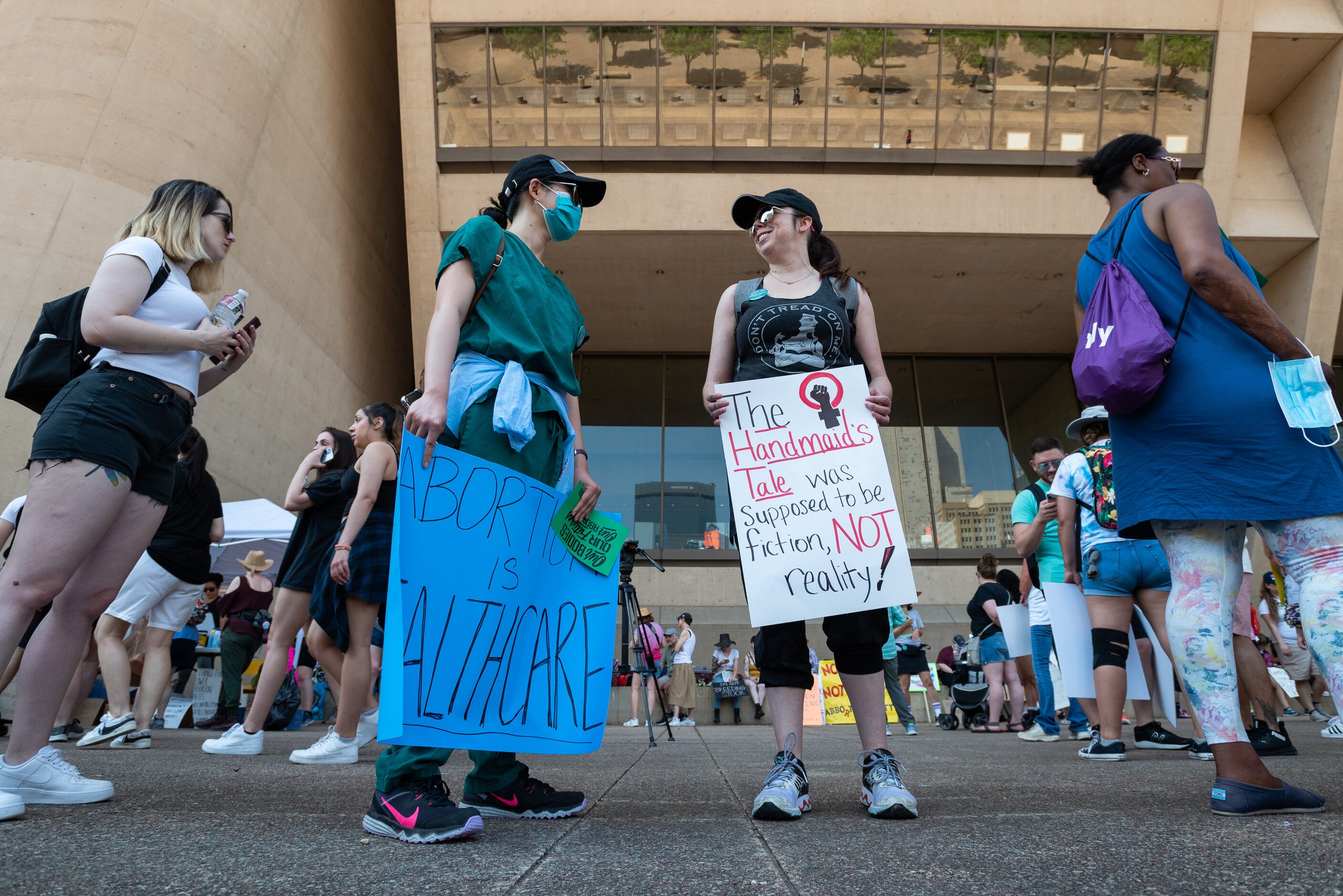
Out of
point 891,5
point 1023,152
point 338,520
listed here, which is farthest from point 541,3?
point 338,520

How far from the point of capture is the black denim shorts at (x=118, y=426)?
226 centimetres

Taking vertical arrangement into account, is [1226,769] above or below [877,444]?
below

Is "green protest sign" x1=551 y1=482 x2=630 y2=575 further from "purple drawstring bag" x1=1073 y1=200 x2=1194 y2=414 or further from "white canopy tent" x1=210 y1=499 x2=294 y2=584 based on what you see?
"white canopy tent" x1=210 y1=499 x2=294 y2=584

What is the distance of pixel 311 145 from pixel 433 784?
52.6 ft

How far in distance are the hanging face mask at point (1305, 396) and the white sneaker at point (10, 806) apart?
10.4 feet

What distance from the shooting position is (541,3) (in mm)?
15586

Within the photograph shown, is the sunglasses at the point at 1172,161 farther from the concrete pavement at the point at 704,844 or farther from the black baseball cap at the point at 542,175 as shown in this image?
the concrete pavement at the point at 704,844

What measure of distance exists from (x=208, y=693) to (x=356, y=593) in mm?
6343

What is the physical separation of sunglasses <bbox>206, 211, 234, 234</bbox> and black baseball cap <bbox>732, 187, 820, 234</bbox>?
166 centimetres

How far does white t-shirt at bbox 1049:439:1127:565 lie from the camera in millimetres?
4555

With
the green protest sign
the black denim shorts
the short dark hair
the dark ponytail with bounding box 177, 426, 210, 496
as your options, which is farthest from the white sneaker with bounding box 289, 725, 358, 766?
the short dark hair

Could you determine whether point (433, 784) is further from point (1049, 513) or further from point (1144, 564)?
point (1049, 513)

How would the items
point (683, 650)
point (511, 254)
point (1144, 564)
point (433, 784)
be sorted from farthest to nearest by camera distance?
point (683, 650) < point (1144, 564) < point (511, 254) < point (433, 784)

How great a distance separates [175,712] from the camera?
27.8ft
